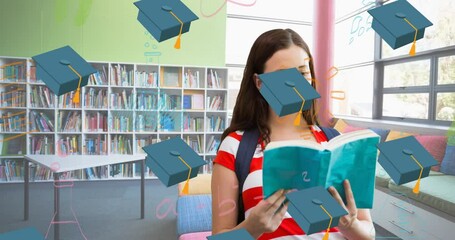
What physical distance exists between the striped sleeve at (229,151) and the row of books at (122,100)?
33cm

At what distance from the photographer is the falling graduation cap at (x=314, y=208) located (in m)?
0.39

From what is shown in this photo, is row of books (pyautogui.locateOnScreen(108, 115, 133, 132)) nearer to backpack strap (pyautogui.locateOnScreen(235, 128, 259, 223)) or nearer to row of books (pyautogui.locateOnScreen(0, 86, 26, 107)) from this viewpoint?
row of books (pyautogui.locateOnScreen(0, 86, 26, 107))

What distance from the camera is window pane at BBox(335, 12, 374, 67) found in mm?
557

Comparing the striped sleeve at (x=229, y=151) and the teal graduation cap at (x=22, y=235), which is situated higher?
the striped sleeve at (x=229, y=151)

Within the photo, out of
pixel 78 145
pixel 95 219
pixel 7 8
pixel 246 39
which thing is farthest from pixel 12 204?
pixel 246 39

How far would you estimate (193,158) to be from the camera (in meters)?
0.44

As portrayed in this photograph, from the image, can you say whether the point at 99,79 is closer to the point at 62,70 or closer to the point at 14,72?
the point at 14,72

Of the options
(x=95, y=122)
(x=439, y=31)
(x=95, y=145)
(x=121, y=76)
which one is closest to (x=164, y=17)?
(x=121, y=76)

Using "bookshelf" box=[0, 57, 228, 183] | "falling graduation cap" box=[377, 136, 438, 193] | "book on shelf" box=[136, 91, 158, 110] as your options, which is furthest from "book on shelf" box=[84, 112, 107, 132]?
"falling graduation cap" box=[377, 136, 438, 193]

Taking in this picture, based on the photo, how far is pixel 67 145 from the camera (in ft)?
3.43

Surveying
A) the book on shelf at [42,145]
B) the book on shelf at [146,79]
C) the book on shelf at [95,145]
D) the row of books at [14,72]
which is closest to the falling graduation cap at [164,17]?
the book on shelf at [146,79]

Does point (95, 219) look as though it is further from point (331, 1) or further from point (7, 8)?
point (331, 1)

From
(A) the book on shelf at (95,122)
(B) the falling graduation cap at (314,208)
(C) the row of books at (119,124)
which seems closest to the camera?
(B) the falling graduation cap at (314,208)

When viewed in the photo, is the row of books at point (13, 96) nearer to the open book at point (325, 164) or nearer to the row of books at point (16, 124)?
the row of books at point (16, 124)
